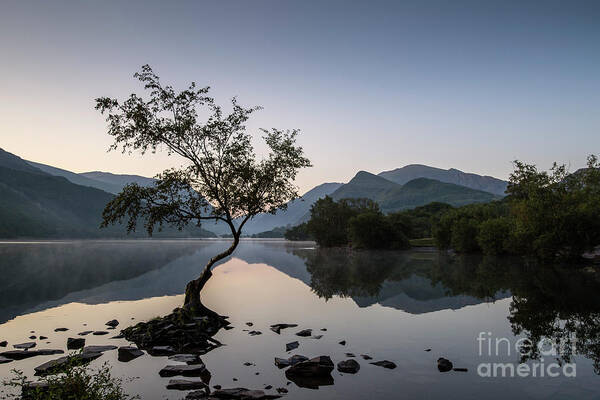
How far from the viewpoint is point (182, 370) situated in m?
14.8

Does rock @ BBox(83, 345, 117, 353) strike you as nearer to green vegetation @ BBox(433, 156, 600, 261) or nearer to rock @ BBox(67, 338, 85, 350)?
rock @ BBox(67, 338, 85, 350)

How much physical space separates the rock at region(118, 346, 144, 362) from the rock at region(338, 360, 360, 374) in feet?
30.8

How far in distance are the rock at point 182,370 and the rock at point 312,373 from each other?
348 centimetres

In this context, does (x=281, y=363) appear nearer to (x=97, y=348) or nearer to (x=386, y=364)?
(x=386, y=364)

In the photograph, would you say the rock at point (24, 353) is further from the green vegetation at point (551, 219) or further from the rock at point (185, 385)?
the green vegetation at point (551, 219)

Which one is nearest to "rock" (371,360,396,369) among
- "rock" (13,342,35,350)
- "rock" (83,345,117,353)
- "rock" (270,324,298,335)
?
"rock" (270,324,298,335)

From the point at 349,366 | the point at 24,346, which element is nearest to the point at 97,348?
the point at 24,346

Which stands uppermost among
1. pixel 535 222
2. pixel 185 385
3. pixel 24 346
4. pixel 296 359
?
pixel 535 222

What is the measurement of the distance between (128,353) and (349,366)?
34.1 feet

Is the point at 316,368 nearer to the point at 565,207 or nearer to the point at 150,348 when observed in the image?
the point at 150,348

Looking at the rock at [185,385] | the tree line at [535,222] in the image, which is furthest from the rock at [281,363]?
the tree line at [535,222]

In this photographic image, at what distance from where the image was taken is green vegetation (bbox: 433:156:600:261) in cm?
6316

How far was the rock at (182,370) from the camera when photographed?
14.6 metres

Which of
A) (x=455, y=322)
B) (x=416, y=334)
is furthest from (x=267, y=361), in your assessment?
(x=455, y=322)
